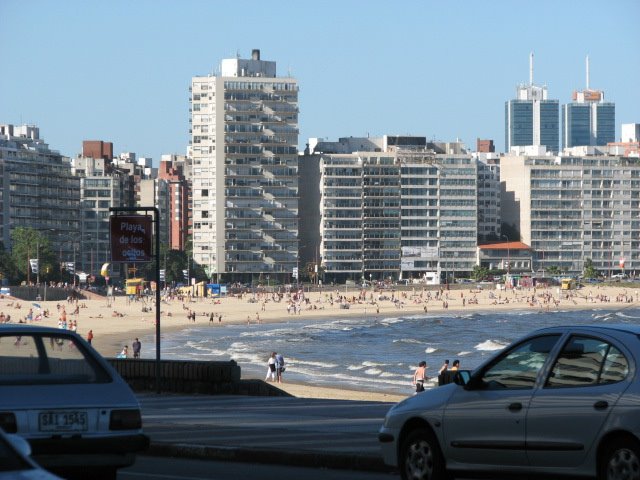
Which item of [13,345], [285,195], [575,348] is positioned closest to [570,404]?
[575,348]

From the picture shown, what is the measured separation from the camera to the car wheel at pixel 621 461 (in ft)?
32.0

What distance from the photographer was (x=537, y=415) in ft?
35.1

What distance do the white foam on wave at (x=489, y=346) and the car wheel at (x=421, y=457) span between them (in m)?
71.0

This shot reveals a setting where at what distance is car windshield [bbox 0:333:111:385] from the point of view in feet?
35.1

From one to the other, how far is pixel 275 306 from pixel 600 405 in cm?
13976

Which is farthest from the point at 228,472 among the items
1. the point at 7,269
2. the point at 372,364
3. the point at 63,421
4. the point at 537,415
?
the point at 7,269

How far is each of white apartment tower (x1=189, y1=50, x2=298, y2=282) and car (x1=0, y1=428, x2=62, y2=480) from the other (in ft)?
612

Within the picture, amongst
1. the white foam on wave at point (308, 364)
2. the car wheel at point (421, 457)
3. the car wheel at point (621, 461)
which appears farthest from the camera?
the white foam on wave at point (308, 364)

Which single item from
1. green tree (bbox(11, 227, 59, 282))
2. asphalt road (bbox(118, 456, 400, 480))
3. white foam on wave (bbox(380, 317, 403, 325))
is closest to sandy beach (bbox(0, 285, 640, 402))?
white foam on wave (bbox(380, 317, 403, 325))

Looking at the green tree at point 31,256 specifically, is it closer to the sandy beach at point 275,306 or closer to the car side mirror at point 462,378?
the sandy beach at point 275,306

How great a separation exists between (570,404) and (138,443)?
303 centimetres

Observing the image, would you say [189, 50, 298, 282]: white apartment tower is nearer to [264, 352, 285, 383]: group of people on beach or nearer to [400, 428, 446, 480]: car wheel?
[264, 352, 285, 383]: group of people on beach

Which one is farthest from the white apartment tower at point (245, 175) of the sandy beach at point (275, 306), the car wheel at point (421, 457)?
the car wheel at point (421, 457)

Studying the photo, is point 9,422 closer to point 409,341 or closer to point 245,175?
point 409,341
